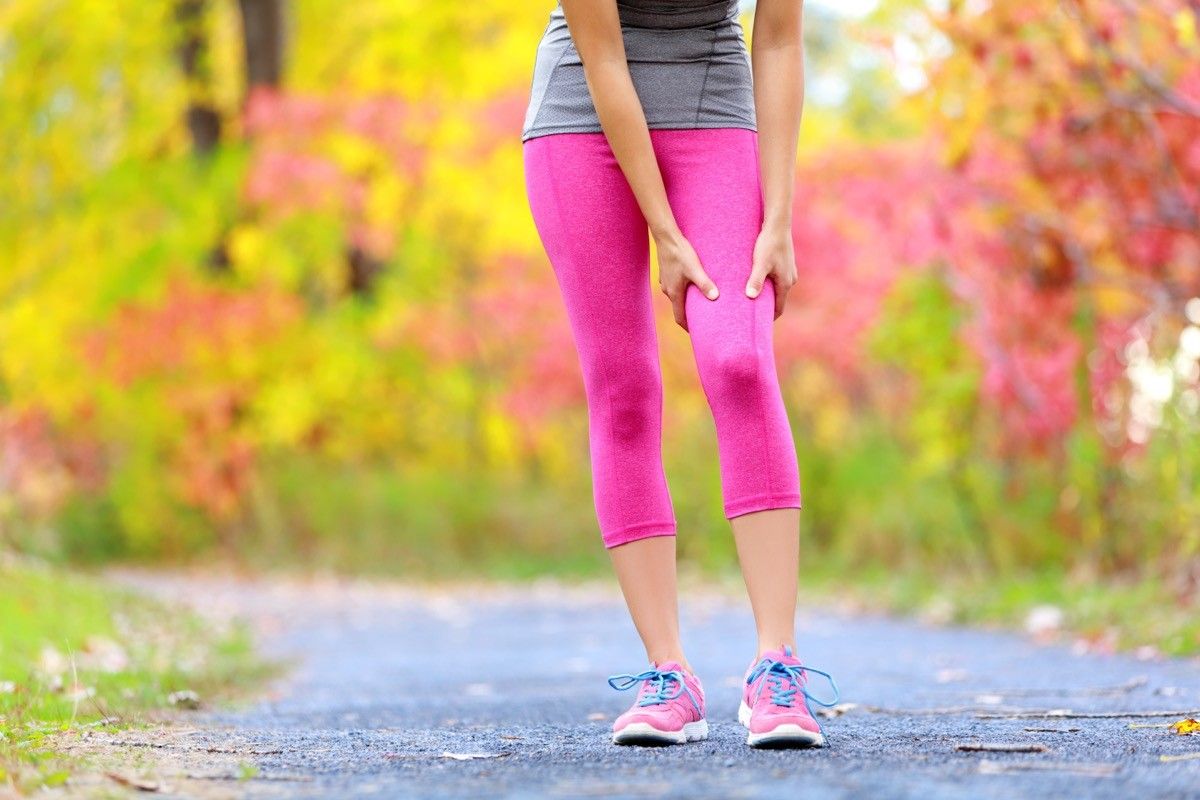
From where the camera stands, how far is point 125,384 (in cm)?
1277

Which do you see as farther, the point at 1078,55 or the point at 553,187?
the point at 1078,55

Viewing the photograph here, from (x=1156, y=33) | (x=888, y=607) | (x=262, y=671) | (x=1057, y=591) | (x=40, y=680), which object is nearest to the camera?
(x=40, y=680)

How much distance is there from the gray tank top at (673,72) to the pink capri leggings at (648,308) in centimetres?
3

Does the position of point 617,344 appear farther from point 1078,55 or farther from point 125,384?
point 125,384

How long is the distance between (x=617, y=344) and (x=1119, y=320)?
5.12 metres

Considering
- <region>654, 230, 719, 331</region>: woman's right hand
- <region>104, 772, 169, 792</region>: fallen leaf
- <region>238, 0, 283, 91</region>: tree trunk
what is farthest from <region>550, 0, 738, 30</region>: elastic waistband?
<region>238, 0, 283, 91</region>: tree trunk

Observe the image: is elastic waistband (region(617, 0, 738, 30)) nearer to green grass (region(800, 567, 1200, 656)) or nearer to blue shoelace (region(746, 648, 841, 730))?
blue shoelace (region(746, 648, 841, 730))

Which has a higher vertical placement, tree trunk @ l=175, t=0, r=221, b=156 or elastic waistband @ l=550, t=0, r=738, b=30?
tree trunk @ l=175, t=0, r=221, b=156

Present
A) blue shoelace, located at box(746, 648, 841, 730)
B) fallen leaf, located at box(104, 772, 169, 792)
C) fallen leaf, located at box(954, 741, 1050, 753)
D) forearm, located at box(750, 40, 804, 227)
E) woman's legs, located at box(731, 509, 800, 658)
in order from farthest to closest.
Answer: forearm, located at box(750, 40, 804, 227) → woman's legs, located at box(731, 509, 800, 658) → blue shoelace, located at box(746, 648, 841, 730) → fallen leaf, located at box(954, 741, 1050, 753) → fallen leaf, located at box(104, 772, 169, 792)

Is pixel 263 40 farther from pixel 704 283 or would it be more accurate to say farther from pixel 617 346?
pixel 704 283

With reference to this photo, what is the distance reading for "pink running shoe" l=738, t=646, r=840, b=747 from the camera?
2408 millimetres

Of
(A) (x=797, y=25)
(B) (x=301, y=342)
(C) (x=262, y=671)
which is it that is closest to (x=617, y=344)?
(A) (x=797, y=25)

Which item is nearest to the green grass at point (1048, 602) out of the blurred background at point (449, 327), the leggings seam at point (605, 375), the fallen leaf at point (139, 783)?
the blurred background at point (449, 327)

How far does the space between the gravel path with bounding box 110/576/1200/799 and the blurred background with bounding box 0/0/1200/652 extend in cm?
166
